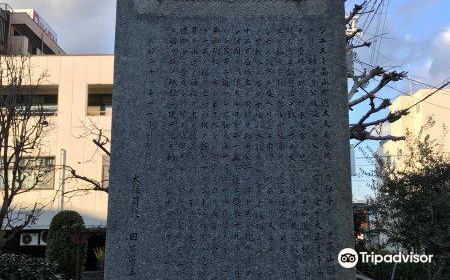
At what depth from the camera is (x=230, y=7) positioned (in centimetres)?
357

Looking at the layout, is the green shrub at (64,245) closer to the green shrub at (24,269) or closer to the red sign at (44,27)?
the green shrub at (24,269)

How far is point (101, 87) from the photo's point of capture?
81.3ft

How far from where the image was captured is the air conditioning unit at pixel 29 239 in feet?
75.6

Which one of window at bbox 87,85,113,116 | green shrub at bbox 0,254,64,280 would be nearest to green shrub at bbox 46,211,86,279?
green shrub at bbox 0,254,64,280

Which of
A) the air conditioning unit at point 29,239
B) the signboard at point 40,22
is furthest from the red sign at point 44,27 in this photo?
the air conditioning unit at point 29,239

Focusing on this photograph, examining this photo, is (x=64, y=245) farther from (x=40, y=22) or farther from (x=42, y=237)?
(x=40, y=22)

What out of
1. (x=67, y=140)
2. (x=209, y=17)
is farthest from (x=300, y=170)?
(x=67, y=140)

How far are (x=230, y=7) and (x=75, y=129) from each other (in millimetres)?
21869

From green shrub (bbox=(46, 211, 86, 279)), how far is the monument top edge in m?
13.1

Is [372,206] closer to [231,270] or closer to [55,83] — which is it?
[231,270]

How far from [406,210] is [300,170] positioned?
6.65 m

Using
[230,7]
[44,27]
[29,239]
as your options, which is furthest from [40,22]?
[230,7]

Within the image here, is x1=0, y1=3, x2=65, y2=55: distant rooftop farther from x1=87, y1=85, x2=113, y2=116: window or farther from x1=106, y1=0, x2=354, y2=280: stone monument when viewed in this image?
x1=106, y1=0, x2=354, y2=280: stone monument

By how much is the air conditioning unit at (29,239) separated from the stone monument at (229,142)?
22037mm
